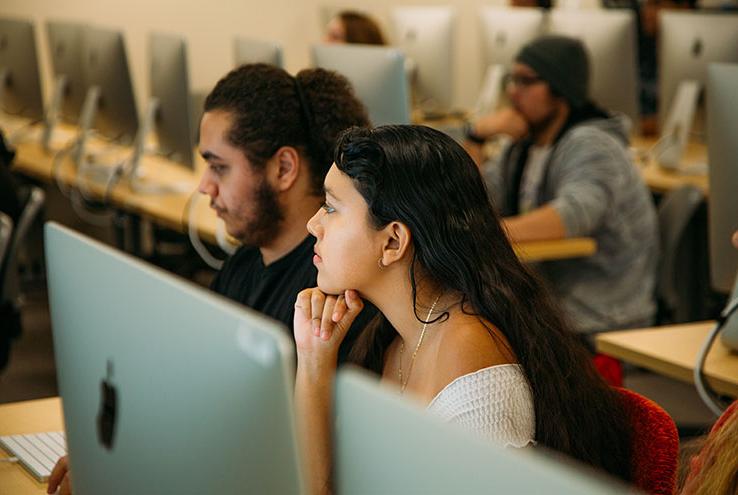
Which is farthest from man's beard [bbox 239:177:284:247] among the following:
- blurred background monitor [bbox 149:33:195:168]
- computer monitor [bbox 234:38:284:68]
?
blurred background monitor [bbox 149:33:195:168]

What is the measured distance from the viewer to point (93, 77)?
437 centimetres

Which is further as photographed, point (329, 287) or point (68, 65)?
point (68, 65)

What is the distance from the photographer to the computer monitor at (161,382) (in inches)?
30.3

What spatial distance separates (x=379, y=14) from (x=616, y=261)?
386 cm

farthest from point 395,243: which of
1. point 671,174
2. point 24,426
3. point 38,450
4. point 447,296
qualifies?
point 671,174

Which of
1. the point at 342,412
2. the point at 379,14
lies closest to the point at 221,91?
the point at 342,412

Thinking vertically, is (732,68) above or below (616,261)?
above

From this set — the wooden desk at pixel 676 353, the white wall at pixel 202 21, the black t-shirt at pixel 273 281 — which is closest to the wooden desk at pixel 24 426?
the black t-shirt at pixel 273 281

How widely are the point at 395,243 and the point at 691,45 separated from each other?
9.39 ft

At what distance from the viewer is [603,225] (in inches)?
129

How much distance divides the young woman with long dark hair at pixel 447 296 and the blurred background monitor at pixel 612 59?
2816 mm

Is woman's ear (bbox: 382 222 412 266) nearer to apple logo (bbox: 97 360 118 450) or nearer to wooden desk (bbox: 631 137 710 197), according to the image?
apple logo (bbox: 97 360 118 450)

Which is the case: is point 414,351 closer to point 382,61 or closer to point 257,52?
point 382,61

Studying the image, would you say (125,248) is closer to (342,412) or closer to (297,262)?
(297,262)
